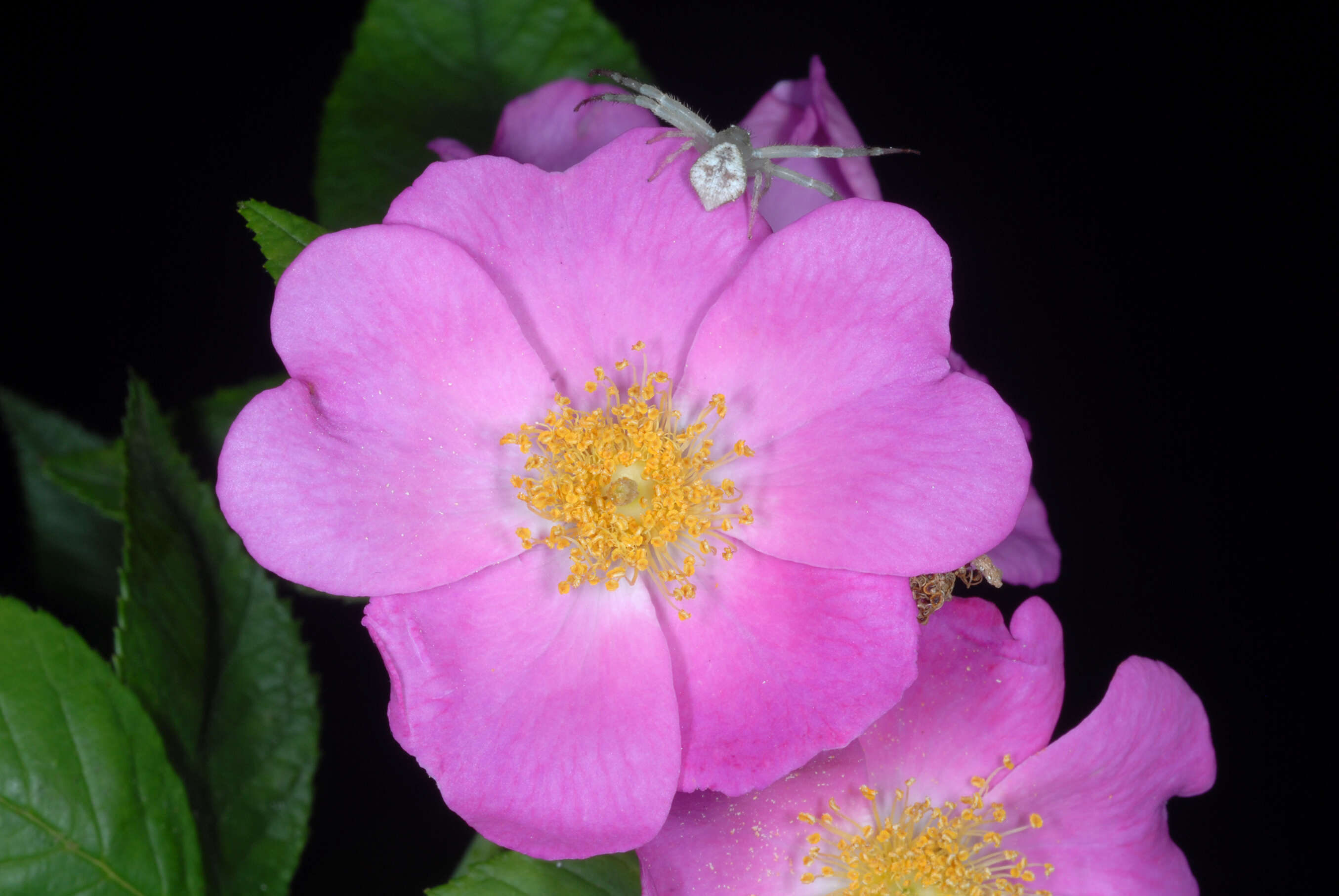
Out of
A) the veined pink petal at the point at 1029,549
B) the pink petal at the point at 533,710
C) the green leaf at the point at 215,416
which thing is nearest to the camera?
the pink petal at the point at 533,710

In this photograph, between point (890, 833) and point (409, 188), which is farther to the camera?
point (890, 833)

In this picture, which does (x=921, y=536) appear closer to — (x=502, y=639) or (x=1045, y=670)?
(x=1045, y=670)

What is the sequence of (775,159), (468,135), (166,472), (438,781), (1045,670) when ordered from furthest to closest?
1. (468,135)
2. (166,472)
3. (775,159)
4. (1045,670)
5. (438,781)

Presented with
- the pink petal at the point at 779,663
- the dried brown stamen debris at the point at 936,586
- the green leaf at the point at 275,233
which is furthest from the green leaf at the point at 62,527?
the dried brown stamen debris at the point at 936,586

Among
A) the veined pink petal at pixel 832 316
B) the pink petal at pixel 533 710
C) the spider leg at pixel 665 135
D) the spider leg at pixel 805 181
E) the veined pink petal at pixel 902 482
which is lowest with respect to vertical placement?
the pink petal at pixel 533 710

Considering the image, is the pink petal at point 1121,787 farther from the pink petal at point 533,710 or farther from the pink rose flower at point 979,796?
the pink petal at point 533,710

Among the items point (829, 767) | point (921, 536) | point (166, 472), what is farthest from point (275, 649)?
point (921, 536)

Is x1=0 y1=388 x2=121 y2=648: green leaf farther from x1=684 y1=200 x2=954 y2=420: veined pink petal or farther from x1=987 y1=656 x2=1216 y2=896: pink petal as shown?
x1=987 y1=656 x2=1216 y2=896: pink petal
